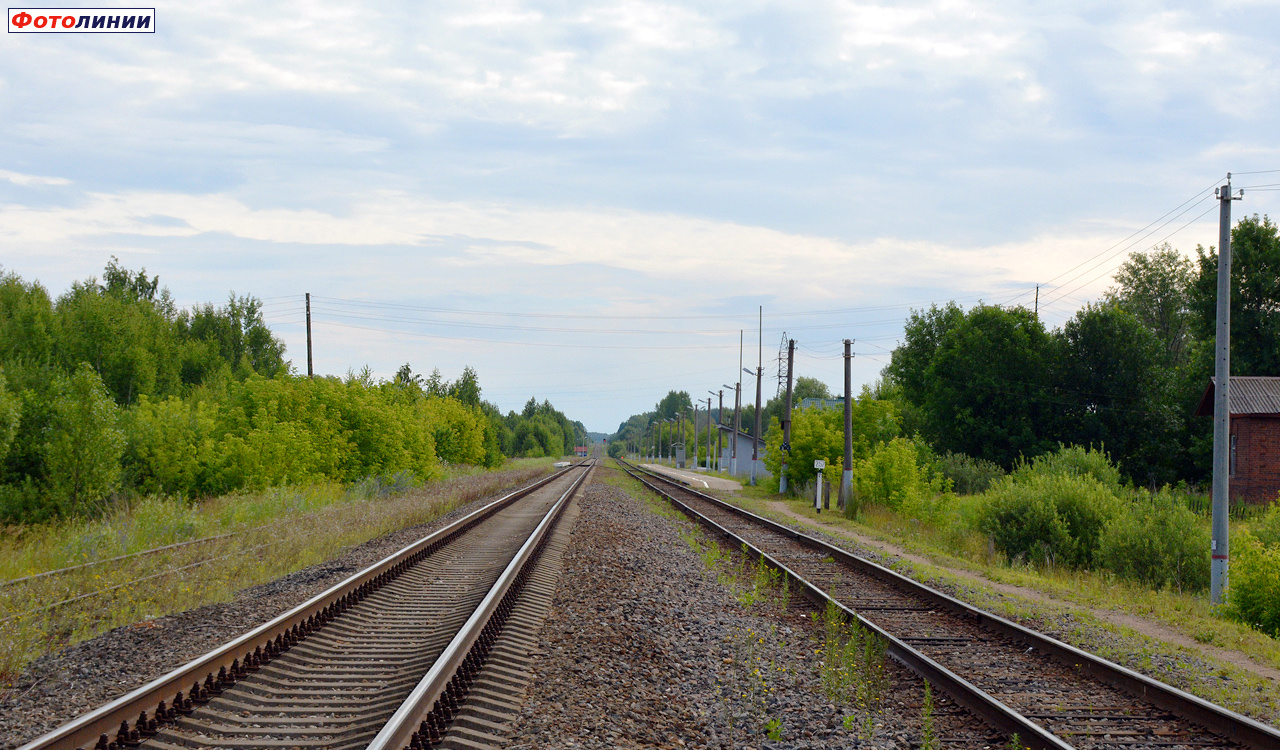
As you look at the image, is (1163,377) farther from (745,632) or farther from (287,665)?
(287,665)

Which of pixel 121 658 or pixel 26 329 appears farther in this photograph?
pixel 26 329

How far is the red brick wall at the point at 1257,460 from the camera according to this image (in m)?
31.6

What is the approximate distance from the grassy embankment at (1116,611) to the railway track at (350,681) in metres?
6.21

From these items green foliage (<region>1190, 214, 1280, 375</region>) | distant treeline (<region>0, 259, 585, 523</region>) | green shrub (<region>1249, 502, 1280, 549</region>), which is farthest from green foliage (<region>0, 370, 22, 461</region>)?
green foliage (<region>1190, 214, 1280, 375</region>)

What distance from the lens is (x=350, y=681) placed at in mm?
7195

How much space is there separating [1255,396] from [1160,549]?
21.9 m

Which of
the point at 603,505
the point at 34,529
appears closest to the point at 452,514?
the point at 603,505

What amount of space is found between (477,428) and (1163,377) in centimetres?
4784

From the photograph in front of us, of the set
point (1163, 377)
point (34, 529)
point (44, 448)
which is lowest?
point (34, 529)

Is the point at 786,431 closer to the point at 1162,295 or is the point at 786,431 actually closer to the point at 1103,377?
the point at 1103,377

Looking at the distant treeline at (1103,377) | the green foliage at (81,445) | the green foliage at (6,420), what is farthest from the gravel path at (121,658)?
the distant treeline at (1103,377)

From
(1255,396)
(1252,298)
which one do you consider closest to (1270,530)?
(1255,396)

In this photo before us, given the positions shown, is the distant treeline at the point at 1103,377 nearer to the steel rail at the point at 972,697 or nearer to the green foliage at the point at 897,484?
the green foliage at the point at 897,484

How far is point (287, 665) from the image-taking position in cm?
751
